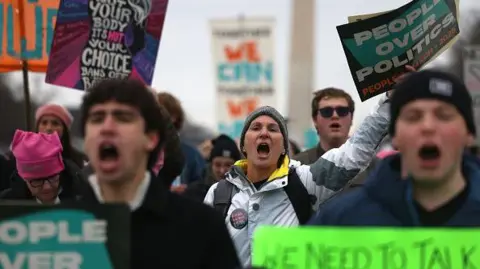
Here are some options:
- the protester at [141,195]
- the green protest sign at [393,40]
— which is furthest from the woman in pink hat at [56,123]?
the protester at [141,195]

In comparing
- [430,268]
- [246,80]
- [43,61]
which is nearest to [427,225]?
[430,268]

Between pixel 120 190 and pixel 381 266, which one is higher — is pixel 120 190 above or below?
above

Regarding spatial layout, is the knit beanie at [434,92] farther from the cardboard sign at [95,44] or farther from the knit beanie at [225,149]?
the knit beanie at [225,149]

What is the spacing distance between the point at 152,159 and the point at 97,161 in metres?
0.28

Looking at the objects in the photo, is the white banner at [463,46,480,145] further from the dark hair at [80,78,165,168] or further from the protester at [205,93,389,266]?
the dark hair at [80,78,165,168]

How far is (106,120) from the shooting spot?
3949 mm

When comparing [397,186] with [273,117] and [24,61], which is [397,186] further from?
[24,61]

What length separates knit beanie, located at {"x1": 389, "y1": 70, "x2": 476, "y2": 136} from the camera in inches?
153

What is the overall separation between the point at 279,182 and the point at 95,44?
2.59 meters

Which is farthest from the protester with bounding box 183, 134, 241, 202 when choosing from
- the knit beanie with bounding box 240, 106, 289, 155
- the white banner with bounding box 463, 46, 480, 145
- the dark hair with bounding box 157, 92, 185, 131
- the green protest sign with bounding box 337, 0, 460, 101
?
the white banner with bounding box 463, 46, 480, 145

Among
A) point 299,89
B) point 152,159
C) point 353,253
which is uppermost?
point 152,159

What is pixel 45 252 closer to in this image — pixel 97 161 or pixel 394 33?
pixel 97 161

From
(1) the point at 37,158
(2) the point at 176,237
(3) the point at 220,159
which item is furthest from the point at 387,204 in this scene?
(3) the point at 220,159

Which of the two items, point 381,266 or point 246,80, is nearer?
point 381,266
